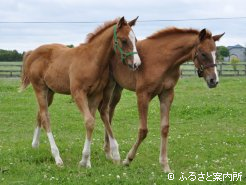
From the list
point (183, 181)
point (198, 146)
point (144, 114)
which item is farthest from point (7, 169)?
point (198, 146)

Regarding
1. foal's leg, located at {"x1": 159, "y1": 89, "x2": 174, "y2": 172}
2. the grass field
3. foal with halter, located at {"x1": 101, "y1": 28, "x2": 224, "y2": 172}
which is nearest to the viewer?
the grass field

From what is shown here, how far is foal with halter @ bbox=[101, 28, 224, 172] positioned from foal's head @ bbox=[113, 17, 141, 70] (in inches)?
14.7

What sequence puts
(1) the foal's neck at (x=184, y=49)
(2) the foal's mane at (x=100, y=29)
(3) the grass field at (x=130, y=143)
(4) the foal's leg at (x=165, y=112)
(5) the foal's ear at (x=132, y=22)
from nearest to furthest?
1. (3) the grass field at (x=130, y=143)
2. (1) the foal's neck at (x=184, y=49)
3. (4) the foal's leg at (x=165, y=112)
4. (5) the foal's ear at (x=132, y=22)
5. (2) the foal's mane at (x=100, y=29)

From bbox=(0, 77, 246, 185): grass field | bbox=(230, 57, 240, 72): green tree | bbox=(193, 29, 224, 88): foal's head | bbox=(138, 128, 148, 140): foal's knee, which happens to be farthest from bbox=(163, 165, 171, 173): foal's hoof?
bbox=(230, 57, 240, 72): green tree

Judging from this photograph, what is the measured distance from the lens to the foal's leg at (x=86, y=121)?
8406 millimetres

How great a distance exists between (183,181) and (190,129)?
6.61 meters

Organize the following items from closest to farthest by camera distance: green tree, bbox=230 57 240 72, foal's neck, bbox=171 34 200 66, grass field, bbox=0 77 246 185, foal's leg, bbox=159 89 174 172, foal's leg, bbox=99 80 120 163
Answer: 1. grass field, bbox=0 77 246 185
2. foal's neck, bbox=171 34 200 66
3. foal's leg, bbox=159 89 174 172
4. foal's leg, bbox=99 80 120 163
5. green tree, bbox=230 57 240 72

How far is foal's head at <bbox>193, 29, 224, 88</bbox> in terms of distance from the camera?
7840 mm

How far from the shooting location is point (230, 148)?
1047cm

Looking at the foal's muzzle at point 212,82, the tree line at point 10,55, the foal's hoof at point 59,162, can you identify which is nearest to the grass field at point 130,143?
the foal's hoof at point 59,162

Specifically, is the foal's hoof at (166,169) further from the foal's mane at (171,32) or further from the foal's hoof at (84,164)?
the foal's mane at (171,32)

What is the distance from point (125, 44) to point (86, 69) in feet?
2.88

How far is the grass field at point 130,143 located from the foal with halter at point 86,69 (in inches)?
24.1

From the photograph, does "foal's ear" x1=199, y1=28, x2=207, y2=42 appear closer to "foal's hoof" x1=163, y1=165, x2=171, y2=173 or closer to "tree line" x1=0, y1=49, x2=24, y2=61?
"foal's hoof" x1=163, y1=165, x2=171, y2=173
